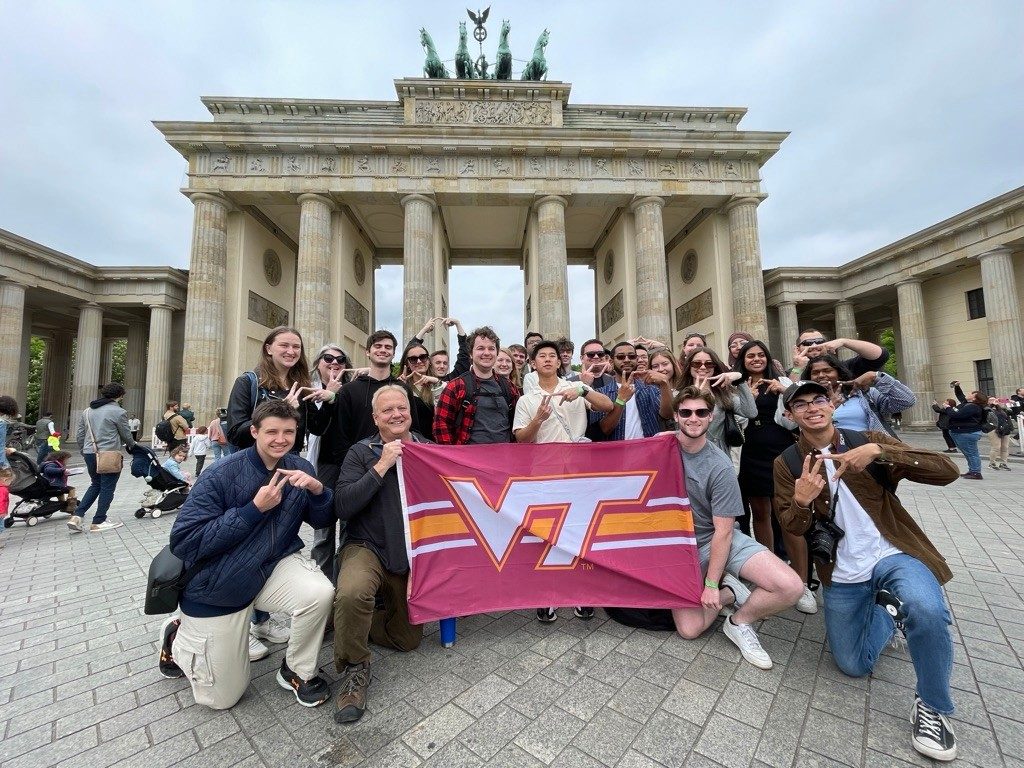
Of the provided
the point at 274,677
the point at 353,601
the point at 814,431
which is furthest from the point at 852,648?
the point at 274,677

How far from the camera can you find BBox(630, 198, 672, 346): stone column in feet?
60.6

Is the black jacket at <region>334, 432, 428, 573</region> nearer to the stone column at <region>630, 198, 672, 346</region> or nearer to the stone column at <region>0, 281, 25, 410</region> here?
the stone column at <region>630, 198, 672, 346</region>

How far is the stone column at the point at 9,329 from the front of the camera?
19.3 meters

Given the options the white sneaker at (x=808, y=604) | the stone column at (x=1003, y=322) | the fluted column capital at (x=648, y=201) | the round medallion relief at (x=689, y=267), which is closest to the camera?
the white sneaker at (x=808, y=604)

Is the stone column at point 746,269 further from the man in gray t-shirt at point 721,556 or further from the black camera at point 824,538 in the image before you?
the black camera at point 824,538

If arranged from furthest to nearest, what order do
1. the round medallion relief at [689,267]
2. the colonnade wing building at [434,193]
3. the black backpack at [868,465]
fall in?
the round medallion relief at [689,267] < the colonnade wing building at [434,193] < the black backpack at [868,465]

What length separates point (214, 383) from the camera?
56.7ft

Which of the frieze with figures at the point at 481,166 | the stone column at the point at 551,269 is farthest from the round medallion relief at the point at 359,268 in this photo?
the stone column at the point at 551,269

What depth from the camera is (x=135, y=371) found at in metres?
25.0

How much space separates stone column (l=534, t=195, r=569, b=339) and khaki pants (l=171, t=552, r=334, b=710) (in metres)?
16.3

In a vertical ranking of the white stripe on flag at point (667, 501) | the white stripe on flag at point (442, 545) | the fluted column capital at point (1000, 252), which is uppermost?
the fluted column capital at point (1000, 252)

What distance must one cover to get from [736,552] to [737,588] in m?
0.25

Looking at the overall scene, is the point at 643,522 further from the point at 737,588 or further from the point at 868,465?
the point at 868,465

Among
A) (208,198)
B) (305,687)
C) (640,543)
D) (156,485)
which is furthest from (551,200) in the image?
(305,687)
